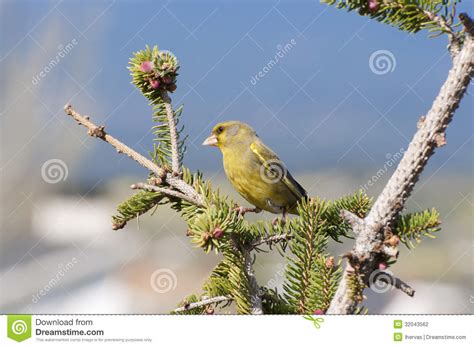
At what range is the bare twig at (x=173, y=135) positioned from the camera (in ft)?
5.42

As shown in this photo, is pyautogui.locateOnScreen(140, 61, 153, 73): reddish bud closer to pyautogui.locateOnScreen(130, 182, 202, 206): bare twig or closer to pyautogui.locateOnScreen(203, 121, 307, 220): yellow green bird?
pyautogui.locateOnScreen(130, 182, 202, 206): bare twig

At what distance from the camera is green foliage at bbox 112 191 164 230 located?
1.65 meters

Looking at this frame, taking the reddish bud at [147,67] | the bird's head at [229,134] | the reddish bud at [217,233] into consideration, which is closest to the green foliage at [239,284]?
the reddish bud at [217,233]

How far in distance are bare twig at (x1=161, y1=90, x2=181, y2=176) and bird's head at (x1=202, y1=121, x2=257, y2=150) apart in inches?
30.7

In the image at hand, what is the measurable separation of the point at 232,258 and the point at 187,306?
17 cm

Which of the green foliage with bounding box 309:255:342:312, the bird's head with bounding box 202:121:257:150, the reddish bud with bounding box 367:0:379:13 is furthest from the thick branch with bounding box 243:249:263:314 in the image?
the bird's head with bounding box 202:121:257:150

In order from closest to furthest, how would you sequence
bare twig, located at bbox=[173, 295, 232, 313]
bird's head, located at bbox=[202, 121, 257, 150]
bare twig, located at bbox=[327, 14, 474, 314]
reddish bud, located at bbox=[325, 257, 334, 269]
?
bare twig, located at bbox=[327, 14, 474, 314] < reddish bud, located at bbox=[325, 257, 334, 269] < bare twig, located at bbox=[173, 295, 232, 313] < bird's head, located at bbox=[202, 121, 257, 150]

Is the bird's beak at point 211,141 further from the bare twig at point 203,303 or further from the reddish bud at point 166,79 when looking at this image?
the bare twig at point 203,303

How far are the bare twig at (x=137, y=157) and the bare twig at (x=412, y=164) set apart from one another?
0.48 m

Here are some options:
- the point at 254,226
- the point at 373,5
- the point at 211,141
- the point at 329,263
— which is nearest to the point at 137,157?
the point at 254,226

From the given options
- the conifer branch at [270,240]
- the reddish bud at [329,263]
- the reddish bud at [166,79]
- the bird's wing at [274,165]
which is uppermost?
the bird's wing at [274,165]

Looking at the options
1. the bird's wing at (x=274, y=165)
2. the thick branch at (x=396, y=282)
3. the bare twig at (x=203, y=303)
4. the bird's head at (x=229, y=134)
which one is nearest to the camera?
the thick branch at (x=396, y=282)
